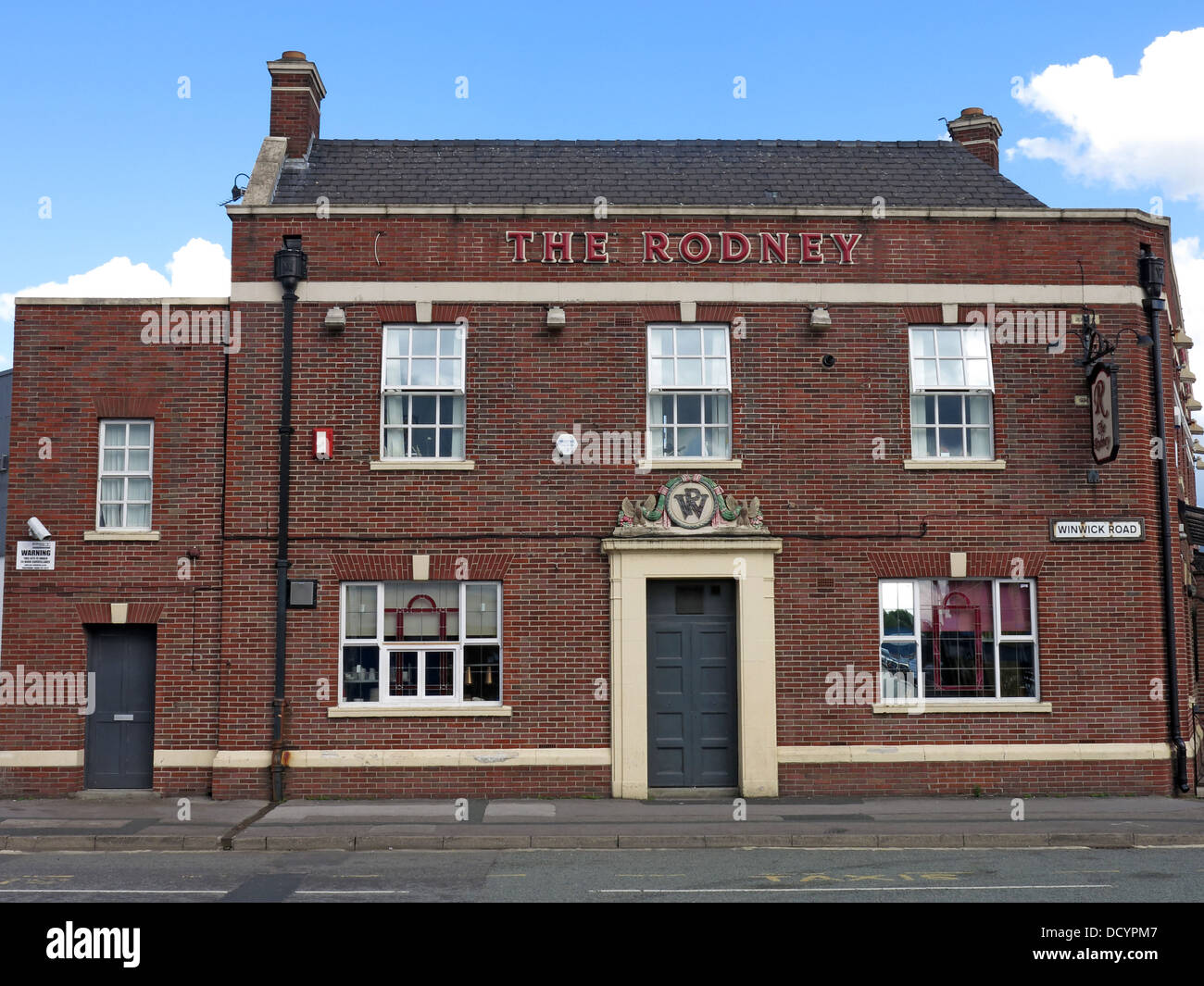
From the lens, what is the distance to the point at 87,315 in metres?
17.2

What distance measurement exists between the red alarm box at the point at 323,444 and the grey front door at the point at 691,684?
4679 mm

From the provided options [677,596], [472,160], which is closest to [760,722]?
[677,596]

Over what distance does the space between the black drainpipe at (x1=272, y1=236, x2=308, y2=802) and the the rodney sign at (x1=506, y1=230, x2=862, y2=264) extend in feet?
9.75

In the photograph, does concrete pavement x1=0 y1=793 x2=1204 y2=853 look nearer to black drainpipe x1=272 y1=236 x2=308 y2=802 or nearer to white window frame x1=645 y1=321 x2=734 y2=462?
black drainpipe x1=272 y1=236 x2=308 y2=802

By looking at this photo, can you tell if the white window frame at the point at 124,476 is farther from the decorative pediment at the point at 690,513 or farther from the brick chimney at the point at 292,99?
the decorative pediment at the point at 690,513

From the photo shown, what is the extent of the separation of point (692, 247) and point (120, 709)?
1005 cm

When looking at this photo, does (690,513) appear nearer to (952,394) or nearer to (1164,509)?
(952,394)

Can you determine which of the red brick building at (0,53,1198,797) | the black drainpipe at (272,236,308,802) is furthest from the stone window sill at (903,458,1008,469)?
the black drainpipe at (272,236,308,802)

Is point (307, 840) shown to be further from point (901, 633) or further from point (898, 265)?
point (898, 265)

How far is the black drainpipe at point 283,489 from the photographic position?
1625cm

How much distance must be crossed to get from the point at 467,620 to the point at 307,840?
4.13m

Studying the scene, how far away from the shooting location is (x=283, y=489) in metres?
16.7

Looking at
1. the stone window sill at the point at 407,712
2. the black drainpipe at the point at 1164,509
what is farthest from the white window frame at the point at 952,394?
the stone window sill at the point at 407,712

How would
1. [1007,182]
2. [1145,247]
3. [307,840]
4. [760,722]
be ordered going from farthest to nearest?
1. [1007,182]
2. [1145,247]
3. [760,722]
4. [307,840]
